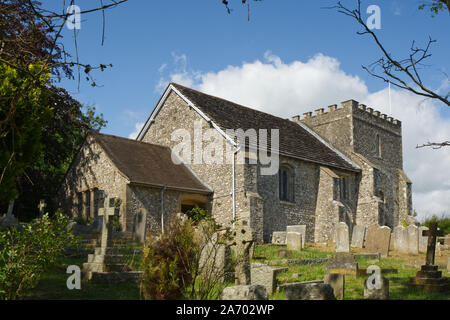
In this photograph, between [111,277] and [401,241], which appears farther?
[401,241]

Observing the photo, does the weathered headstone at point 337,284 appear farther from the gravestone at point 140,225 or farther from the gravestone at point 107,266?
the gravestone at point 140,225

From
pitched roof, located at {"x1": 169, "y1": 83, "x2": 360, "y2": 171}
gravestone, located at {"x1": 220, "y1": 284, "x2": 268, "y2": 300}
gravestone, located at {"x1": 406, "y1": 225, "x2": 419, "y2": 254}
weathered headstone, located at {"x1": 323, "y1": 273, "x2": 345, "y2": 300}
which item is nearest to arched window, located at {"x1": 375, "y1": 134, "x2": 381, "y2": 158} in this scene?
pitched roof, located at {"x1": 169, "y1": 83, "x2": 360, "y2": 171}

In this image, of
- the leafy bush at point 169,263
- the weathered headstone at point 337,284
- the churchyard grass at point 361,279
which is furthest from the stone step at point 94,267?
the weathered headstone at point 337,284

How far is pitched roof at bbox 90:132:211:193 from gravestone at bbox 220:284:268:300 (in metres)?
13.9

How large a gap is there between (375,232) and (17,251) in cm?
1269

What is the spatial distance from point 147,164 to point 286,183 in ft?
24.1

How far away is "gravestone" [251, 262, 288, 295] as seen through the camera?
808 centimetres

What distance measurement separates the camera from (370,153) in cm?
3039

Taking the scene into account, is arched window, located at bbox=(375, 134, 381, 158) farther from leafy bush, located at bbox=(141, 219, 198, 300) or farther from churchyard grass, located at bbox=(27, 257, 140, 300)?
leafy bush, located at bbox=(141, 219, 198, 300)

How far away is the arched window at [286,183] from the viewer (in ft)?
75.9

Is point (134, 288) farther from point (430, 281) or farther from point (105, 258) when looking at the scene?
point (430, 281)

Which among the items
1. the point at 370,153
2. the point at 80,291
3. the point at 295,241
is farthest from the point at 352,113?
the point at 80,291

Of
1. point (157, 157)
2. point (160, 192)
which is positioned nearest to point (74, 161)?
point (157, 157)
